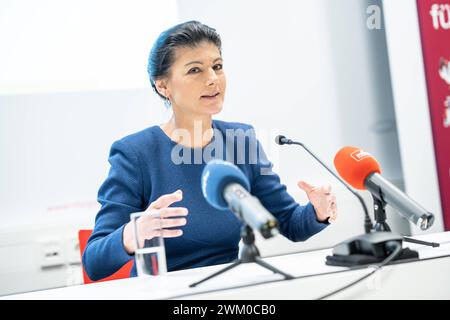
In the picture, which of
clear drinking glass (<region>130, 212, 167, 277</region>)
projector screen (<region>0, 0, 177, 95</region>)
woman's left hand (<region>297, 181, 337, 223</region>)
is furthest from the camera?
projector screen (<region>0, 0, 177, 95</region>)

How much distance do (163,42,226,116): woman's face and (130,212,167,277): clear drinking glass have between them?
635 millimetres

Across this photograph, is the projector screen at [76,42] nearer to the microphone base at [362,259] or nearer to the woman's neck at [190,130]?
the woman's neck at [190,130]

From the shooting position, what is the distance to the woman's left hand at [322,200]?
145 cm

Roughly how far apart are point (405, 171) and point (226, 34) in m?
1.09

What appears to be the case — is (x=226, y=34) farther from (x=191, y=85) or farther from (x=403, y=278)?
(x=403, y=278)

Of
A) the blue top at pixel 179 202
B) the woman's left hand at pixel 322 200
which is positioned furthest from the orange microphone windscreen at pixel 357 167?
the blue top at pixel 179 202

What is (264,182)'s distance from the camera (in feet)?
5.86

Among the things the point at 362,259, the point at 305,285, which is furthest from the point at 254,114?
the point at 305,285

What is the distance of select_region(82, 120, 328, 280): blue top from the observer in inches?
60.1

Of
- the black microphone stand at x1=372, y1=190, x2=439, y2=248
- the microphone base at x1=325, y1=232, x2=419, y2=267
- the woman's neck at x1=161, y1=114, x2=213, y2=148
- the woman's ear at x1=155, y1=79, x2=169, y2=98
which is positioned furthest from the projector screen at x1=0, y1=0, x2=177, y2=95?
the microphone base at x1=325, y1=232, x2=419, y2=267

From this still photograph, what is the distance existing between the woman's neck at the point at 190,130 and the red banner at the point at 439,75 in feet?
4.79

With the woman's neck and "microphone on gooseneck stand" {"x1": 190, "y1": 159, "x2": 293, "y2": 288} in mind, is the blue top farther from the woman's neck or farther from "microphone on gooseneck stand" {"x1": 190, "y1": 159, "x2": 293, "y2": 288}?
"microphone on gooseneck stand" {"x1": 190, "y1": 159, "x2": 293, "y2": 288}

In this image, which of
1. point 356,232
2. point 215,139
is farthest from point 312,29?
point 215,139

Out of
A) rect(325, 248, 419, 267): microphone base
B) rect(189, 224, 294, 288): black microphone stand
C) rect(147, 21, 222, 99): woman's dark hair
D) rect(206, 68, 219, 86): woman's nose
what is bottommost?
rect(325, 248, 419, 267): microphone base
